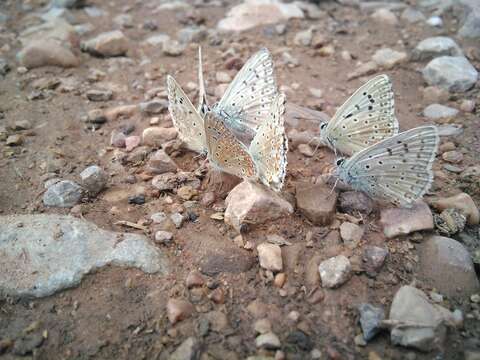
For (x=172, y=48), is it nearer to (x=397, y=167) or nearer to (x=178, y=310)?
(x=397, y=167)

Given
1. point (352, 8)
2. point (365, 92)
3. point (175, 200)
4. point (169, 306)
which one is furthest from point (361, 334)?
point (352, 8)

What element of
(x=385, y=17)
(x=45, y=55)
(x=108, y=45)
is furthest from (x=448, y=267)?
(x=45, y=55)

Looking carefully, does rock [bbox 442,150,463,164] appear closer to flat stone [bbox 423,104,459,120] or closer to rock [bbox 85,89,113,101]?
flat stone [bbox 423,104,459,120]

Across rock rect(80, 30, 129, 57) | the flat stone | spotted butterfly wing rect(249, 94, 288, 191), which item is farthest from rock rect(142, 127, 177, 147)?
the flat stone

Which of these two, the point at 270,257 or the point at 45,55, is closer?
the point at 270,257

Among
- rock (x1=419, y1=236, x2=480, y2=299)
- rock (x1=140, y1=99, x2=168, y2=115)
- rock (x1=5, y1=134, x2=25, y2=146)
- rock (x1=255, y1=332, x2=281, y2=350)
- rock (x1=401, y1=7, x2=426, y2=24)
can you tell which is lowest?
rock (x1=419, y1=236, x2=480, y2=299)

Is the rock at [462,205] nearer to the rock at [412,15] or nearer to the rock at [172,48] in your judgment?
the rock at [412,15]

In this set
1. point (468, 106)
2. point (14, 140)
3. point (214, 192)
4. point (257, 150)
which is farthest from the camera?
point (468, 106)
